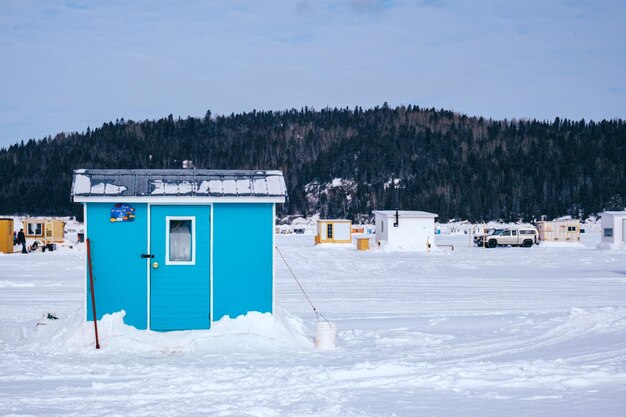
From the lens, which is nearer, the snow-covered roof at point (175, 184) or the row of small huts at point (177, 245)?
the row of small huts at point (177, 245)

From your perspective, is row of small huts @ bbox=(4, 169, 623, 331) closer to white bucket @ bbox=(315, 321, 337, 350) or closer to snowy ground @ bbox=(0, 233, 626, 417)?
snowy ground @ bbox=(0, 233, 626, 417)

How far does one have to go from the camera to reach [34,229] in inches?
1975

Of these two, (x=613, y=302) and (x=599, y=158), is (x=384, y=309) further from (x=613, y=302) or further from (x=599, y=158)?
(x=599, y=158)

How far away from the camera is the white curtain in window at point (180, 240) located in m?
12.6

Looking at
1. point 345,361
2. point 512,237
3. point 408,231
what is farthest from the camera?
point 512,237

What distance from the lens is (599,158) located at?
5881 inches

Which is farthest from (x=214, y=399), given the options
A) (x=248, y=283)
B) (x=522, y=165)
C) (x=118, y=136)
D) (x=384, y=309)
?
(x=118, y=136)

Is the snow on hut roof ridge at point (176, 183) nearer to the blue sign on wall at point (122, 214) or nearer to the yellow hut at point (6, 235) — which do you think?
the blue sign on wall at point (122, 214)

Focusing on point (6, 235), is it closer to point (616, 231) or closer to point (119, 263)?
point (119, 263)

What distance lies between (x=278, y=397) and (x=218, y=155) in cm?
18448

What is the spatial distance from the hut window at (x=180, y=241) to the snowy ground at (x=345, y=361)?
127cm

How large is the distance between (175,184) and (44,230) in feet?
132

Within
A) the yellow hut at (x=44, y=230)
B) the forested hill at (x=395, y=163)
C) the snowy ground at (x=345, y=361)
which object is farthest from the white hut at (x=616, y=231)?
the forested hill at (x=395, y=163)

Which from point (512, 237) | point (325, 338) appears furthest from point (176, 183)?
point (512, 237)
